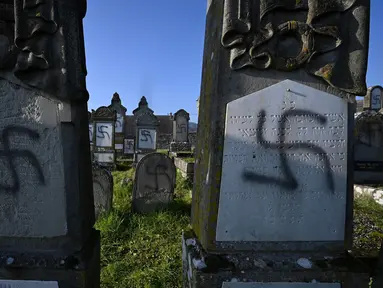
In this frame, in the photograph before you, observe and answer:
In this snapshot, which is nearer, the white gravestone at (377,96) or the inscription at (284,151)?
the inscription at (284,151)

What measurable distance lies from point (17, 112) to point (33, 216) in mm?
720

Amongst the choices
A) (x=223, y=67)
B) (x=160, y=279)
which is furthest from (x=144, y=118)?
(x=223, y=67)

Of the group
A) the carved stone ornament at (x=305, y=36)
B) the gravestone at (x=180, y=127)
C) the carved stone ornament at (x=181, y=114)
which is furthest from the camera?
the carved stone ornament at (x=181, y=114)

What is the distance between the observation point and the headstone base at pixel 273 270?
4.92ft

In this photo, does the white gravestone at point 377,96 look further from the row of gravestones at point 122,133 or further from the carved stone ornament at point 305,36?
the carved stone ornament at point 305,36

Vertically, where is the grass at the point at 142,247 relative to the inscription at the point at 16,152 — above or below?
below

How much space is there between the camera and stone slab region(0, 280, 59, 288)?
5.44 ft

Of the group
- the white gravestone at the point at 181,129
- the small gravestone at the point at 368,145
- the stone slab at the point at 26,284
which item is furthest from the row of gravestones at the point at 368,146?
the white gravestone at the point at 181,129

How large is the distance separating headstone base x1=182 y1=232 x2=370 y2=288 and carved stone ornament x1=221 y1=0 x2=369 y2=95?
108cm

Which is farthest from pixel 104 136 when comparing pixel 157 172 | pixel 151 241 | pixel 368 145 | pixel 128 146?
pixel 368 145

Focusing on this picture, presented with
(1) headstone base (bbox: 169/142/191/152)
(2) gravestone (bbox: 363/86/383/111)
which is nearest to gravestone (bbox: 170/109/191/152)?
(1) headstone base (bbox: 169/142/191/152)

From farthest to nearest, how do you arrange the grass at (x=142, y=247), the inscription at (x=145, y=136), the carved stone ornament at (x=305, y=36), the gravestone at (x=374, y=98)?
the gravestone at (x=374, y=98), the inscription at (x=145, y=136), the grass at (x=142, y=247), the carved stone ornament at (x=305, y=36)

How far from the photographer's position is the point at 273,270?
4.99ft

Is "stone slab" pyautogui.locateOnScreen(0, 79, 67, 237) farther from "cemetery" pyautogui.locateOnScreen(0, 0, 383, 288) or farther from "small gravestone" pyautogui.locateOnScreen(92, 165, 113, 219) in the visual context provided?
"small gravestone" pyautogui.locateOnScreen(92, 165, 113, 219)
